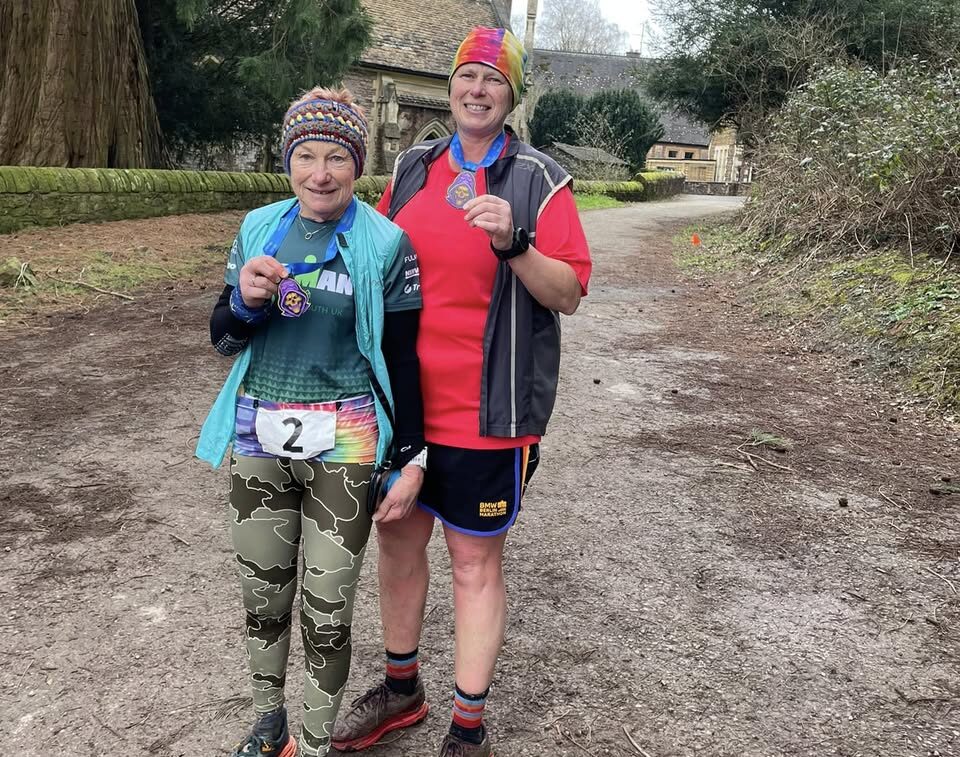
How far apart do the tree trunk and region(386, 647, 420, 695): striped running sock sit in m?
10.3

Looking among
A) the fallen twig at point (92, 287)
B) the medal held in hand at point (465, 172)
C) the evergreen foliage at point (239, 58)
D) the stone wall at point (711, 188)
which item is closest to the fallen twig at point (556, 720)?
the medal held in hand at point (465, 172)

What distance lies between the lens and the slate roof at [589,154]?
33.5 m

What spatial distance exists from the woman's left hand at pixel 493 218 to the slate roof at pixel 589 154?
3233cm

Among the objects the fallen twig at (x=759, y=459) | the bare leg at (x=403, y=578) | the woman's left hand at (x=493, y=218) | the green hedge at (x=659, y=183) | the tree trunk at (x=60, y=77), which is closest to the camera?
the woman's left hand at (x=493, y=218)

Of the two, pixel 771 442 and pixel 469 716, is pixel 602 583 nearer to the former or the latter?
pixel 469 716

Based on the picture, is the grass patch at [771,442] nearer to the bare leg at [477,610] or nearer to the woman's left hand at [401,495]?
the bare leg at [477,610]

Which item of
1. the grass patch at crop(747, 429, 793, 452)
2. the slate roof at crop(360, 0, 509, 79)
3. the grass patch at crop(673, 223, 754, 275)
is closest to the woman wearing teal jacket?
the grass patch at crop(747, 429, 793, 452)

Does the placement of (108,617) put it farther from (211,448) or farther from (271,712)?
(211,448)

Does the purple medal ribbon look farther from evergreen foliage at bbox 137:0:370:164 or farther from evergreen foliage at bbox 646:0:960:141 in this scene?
evergreen foliage at bbox 646:0:960:141

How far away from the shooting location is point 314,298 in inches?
83.7

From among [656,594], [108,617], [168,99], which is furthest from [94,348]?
[168,99]

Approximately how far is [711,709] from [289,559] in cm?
139

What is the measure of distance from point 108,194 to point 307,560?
9761 millimetres

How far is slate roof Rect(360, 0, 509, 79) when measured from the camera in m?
28.5
